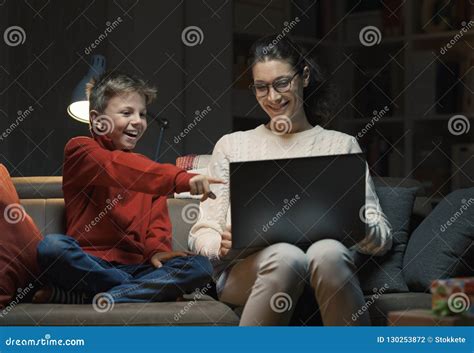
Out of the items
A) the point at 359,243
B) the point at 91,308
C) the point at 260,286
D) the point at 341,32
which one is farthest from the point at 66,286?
the point at 341,32

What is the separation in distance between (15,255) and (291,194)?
0.56 metres

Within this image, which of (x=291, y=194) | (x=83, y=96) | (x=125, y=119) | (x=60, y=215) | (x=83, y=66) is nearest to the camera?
(x=291, y=194)

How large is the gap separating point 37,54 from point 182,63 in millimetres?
407

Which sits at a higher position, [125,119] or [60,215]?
[125,119]

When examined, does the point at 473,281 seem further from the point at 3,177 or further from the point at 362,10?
the point at 362,10

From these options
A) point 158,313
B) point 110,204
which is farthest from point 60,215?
point 158,313

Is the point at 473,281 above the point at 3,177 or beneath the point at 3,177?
above

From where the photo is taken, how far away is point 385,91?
2.73 m

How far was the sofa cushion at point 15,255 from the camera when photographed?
1.67 m

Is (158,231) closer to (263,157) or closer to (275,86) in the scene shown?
(263,157)

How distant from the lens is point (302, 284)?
155 centimetres

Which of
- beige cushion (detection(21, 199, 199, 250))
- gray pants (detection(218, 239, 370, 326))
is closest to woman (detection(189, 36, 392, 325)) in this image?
gray pants (detection(218, 239, 370, 326))

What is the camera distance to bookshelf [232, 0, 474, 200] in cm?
266

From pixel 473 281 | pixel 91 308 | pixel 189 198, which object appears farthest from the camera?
pixel 189 198
